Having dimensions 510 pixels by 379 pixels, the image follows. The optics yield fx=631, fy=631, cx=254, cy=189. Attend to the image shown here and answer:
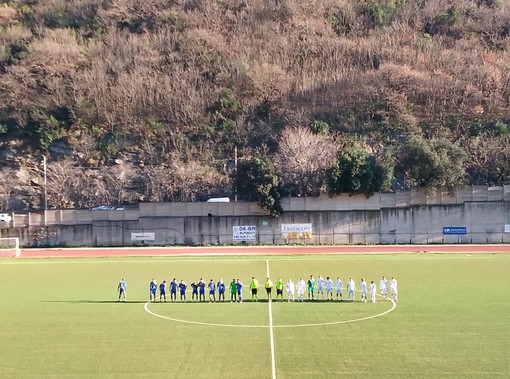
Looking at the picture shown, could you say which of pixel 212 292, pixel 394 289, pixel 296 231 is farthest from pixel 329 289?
pixel 296 231

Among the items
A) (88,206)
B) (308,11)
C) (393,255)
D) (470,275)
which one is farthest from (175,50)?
(470,275)

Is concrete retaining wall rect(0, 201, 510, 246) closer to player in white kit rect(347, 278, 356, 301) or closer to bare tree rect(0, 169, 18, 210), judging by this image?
bare tree rect(0, 169, 18, 210)

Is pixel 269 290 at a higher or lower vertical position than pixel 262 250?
lower

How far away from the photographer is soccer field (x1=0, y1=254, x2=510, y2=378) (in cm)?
1859

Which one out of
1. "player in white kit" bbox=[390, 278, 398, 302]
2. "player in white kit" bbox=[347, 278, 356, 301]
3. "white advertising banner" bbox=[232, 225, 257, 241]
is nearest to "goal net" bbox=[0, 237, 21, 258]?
"white advertising banner" bbox=[232, 225, 257, 241]

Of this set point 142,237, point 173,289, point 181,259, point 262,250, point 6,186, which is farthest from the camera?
point 6,186

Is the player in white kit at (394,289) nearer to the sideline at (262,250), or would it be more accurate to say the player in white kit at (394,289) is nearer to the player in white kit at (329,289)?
the player in white kit at (329,289)

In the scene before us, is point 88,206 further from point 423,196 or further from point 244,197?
point 423,196

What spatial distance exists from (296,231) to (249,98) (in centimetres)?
2609

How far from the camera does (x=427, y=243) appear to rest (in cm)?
6191

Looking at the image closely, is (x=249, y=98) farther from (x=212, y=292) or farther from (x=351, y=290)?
(x=351, y=290)

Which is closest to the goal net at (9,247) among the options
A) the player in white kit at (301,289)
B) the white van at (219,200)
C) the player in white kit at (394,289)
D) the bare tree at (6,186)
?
the bare tree at (6,186)

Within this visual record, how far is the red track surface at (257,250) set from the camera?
56.1 meters

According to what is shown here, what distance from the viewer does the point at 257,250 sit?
58281 mm
